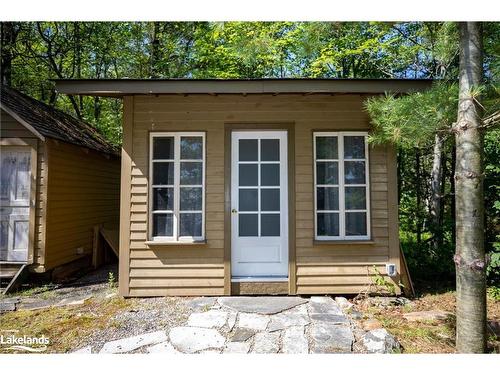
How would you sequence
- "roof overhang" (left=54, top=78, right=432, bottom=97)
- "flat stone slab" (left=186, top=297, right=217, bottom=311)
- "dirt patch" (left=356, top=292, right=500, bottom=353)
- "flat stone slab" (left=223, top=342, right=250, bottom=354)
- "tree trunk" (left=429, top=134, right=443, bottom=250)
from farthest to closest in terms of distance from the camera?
1. "tree trunk" (left=429, top=134, right=443, bottom=250)
2. "roof overhang" (left=54, top=78, right=432, bottom=97)
3. "flat stone slab" (left=186, top=297, right=217, bottom=311)
4. "dirt patch" (left=356, top=292, right=500, bottom=353)
5. "flat stone slab" (left=223, top=342, right=250, bottom=354)

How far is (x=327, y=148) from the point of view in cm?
419

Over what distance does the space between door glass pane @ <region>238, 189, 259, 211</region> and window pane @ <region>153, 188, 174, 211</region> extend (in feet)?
2.97

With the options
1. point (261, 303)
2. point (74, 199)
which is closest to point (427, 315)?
point (261, 303)

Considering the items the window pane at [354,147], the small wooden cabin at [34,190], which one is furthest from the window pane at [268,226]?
the small wooden cabin at [34,190]

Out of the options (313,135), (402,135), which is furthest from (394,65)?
(402,135)

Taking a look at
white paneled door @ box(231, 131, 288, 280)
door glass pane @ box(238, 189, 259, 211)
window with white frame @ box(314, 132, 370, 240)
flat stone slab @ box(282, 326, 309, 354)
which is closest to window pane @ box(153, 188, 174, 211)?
white paneled door @ box(231, 131, 288, 280)

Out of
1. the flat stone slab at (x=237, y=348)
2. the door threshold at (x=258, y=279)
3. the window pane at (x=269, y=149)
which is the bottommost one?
the flat stone slab at (x=237, y=348)

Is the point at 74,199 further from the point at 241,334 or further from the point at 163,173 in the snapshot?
the point at 241,334

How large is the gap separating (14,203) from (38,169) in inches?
25.1

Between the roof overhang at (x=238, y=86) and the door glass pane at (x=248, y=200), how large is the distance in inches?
50.3

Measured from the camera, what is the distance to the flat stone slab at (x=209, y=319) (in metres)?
3.17

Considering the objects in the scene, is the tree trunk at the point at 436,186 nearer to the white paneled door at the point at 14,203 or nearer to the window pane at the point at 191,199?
the window pane at the point at 191,199

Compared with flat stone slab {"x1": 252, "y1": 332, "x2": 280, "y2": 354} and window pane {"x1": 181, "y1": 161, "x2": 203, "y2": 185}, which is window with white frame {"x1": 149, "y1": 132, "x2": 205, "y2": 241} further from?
flat stone slab {"x1": 252, "y1": 332, "x2": 280, "y2": 354}

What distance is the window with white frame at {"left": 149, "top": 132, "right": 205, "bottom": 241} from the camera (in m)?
4.13
